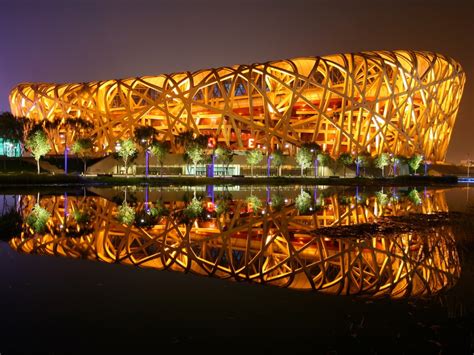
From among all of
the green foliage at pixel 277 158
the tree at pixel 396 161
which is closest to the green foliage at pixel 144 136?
the green foliage at pixel 277 158

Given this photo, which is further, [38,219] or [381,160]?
[381,160]

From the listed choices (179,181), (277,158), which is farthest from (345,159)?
(179,181)

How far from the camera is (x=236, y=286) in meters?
8.82

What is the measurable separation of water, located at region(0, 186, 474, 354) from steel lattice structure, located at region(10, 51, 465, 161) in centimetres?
5185

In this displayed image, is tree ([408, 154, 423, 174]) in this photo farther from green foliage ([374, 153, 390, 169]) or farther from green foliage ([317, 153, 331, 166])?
green foliage ([317, 153, 331, 166])

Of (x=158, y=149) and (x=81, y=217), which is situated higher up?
(x=158, y=149)

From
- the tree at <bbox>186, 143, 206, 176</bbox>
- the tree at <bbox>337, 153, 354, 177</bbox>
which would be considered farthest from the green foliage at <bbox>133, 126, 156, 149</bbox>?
the tree at <bbox>337, 153, 354, 177</bbox>

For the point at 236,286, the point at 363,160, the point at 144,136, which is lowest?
the point at 236,286

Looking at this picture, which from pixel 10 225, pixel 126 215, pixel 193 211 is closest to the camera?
pixel 10 225

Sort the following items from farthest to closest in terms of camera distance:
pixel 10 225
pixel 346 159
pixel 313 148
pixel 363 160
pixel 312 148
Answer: pixel 363 160, pixel 346 159, pixel 313 148, pixel 312 148, pixel 10 225

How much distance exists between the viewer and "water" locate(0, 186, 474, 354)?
6105 millimetres

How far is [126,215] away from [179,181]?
29757 millimetres

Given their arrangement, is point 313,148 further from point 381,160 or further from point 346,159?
point 381,160

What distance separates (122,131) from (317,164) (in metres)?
29.8
